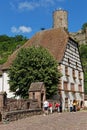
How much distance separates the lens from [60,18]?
407ft

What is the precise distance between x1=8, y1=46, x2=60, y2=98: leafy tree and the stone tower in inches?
3143

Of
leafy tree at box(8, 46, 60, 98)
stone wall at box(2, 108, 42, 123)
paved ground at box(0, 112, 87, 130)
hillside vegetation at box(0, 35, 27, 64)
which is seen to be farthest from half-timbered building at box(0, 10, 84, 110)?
hillside vegetation at box(0, 35, 27, 64)

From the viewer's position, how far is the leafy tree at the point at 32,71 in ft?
141

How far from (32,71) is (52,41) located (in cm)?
1243

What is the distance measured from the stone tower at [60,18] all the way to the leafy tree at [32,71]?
7983 centimetres

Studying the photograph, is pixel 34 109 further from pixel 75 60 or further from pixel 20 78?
pixel 75 60

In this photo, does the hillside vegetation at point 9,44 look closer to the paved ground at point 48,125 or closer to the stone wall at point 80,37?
the stone wall at point 80,37

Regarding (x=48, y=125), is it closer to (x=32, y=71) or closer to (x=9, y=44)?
(x=32, y=71)

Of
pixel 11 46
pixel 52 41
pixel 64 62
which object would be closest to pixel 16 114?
pixel 64 62

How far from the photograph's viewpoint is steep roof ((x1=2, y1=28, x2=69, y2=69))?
5194 cm

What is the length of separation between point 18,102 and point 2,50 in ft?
354

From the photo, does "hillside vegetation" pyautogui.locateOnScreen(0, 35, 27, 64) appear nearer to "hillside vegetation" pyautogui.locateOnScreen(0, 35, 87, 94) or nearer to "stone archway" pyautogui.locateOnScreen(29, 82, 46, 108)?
"hillside vegetation" pyautogui.locateOnScreen(0, 35, 87, 94)

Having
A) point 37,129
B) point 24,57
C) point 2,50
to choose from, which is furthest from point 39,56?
point 2,50

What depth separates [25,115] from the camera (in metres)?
31.9
